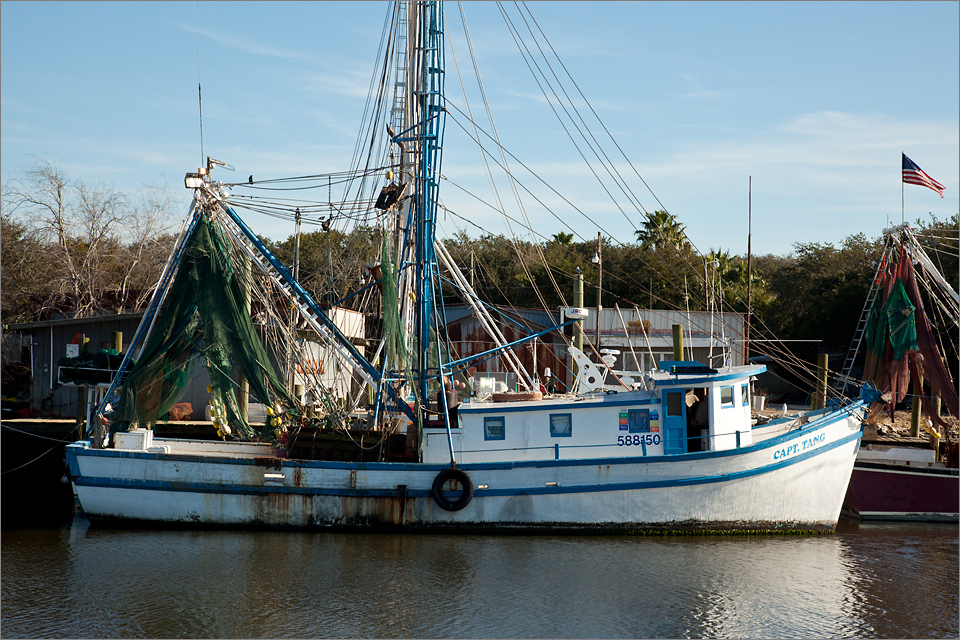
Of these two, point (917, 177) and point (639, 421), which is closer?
point (639, 421)

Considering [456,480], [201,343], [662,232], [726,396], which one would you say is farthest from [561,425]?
[662,232]

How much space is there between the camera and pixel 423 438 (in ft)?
50.3

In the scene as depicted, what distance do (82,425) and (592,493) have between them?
11.5 meters

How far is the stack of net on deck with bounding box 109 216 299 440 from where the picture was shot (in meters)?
15.7

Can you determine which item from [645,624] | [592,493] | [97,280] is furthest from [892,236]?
[97,280]

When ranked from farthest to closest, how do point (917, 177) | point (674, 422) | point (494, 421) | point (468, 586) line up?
1. point (917, 177)
2. point (494, 421)
3. point (674, 422)
4. point (468, 586)

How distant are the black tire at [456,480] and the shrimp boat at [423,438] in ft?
0.10

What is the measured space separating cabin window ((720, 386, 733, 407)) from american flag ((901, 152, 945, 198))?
8.75m

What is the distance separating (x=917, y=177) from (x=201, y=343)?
1721cm

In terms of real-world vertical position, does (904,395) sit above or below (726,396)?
below

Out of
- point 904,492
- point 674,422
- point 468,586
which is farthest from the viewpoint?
point 904,492

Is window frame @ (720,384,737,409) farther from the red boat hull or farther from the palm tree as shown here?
the palm tree

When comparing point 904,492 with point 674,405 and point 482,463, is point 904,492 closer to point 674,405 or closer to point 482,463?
point 674,405

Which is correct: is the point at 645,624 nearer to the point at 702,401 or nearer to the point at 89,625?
the point at 702,401
